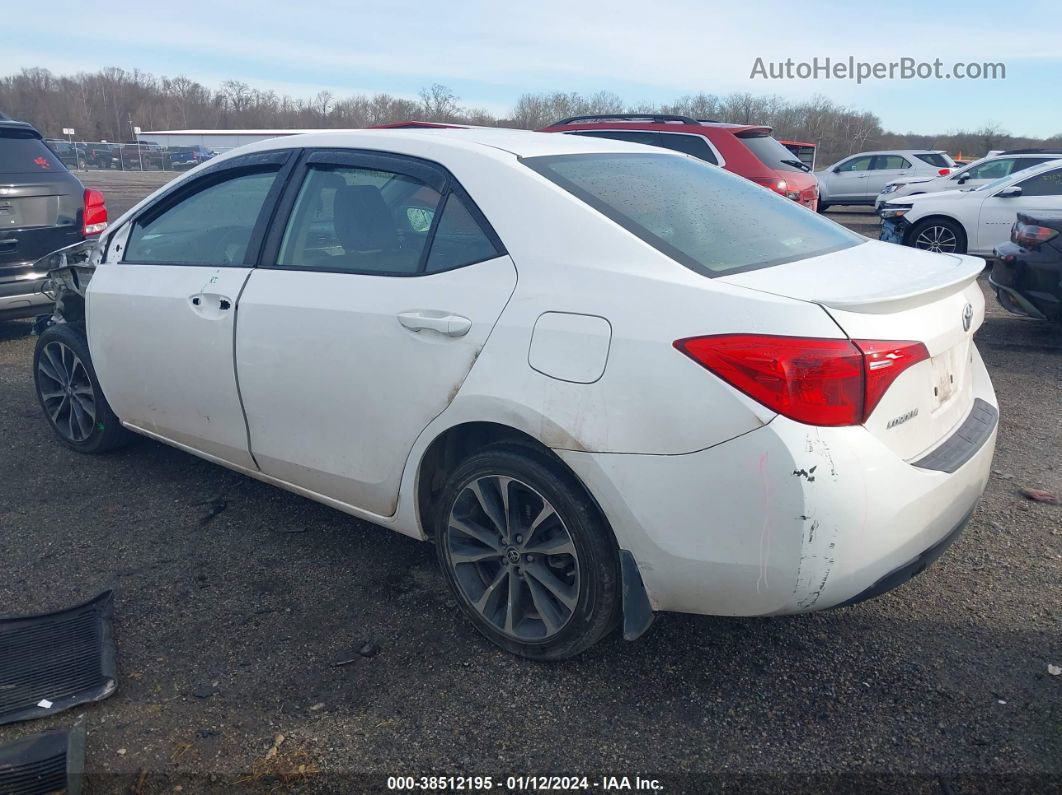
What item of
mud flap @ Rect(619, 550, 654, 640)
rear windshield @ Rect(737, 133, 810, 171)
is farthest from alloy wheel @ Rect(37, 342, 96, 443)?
rear windshield @ Rect(737, 133, 810, 171)

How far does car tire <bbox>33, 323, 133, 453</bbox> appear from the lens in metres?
4.36

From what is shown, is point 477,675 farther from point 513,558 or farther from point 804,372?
point 804,372

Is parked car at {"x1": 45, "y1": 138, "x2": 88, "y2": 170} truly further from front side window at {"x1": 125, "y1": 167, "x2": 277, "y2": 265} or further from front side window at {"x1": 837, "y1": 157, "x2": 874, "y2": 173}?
front side window at {"x1": 125, "y1": 167, "x2": 277, "y2": 265}

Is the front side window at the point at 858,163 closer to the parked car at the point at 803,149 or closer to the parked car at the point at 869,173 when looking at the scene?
the parked car at the point at 869,173

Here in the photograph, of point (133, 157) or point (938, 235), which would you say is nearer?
point (938, 235)

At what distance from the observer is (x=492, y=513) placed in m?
2.75

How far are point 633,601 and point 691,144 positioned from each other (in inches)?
319

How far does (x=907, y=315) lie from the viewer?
236 cm

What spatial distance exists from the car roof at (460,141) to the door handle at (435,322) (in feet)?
2.08

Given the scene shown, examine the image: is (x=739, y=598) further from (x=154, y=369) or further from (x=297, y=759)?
(x=154, y=369)

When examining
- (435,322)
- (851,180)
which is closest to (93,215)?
(435,322)

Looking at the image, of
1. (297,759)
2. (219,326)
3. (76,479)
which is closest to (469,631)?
(297,759)

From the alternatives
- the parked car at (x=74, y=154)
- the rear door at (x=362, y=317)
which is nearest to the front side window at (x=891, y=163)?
the rear door at (x=362, y=317)

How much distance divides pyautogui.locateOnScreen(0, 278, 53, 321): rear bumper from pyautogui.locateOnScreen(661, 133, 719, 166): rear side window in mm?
6584
